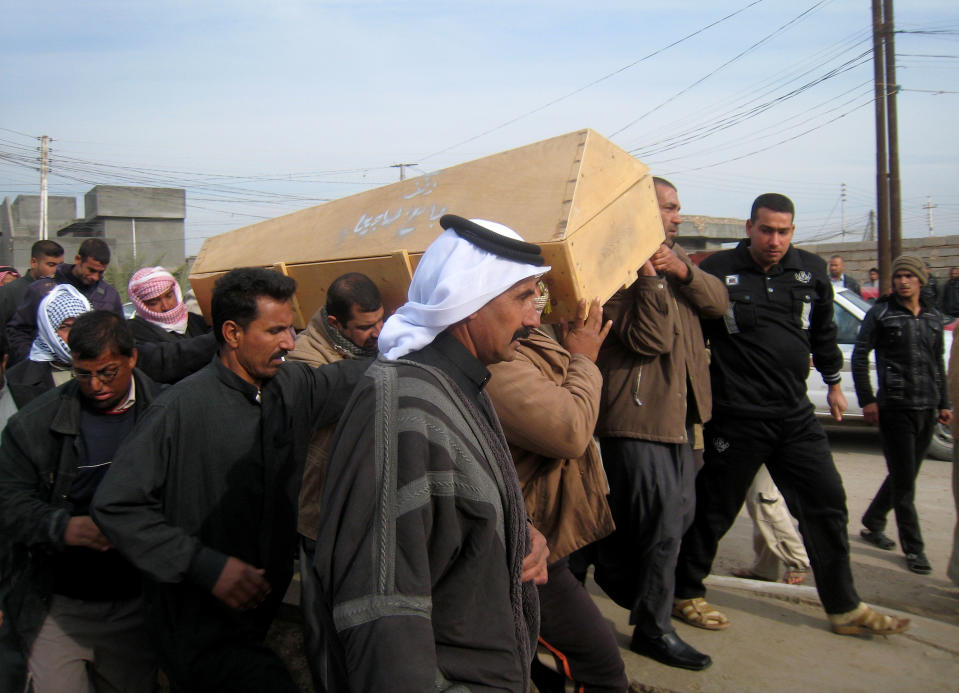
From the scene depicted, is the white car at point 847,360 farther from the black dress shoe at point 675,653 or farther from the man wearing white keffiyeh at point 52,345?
the man wearing white keffiyeh at point 52,345

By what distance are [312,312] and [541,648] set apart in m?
1.77

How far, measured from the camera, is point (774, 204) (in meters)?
3.89

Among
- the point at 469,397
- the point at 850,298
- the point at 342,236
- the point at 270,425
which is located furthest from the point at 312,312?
the point at 850,298

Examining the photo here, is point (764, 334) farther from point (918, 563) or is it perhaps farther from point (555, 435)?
point (918, 563)

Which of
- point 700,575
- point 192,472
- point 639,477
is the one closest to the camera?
point 192,472

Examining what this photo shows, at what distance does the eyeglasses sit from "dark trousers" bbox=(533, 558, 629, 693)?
5.20 feet

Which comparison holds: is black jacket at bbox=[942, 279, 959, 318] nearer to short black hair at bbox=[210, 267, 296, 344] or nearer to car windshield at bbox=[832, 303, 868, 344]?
car windshield at bbox=[832, 303, 868, 344]

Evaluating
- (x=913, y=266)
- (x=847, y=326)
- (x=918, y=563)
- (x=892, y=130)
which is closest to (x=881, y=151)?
(x=892, y=130)

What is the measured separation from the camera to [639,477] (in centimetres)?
345

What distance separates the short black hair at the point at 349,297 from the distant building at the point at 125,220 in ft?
92.1

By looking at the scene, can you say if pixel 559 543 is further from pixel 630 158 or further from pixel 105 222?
pixel 105 222

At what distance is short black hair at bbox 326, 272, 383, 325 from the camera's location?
9.88 ft

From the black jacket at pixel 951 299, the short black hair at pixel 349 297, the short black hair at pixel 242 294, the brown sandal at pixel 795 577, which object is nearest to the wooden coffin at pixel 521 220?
the short black hair at pixel 349 297

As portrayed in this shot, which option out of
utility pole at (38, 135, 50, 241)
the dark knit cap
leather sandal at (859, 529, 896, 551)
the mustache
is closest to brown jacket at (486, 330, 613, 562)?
the mustache
